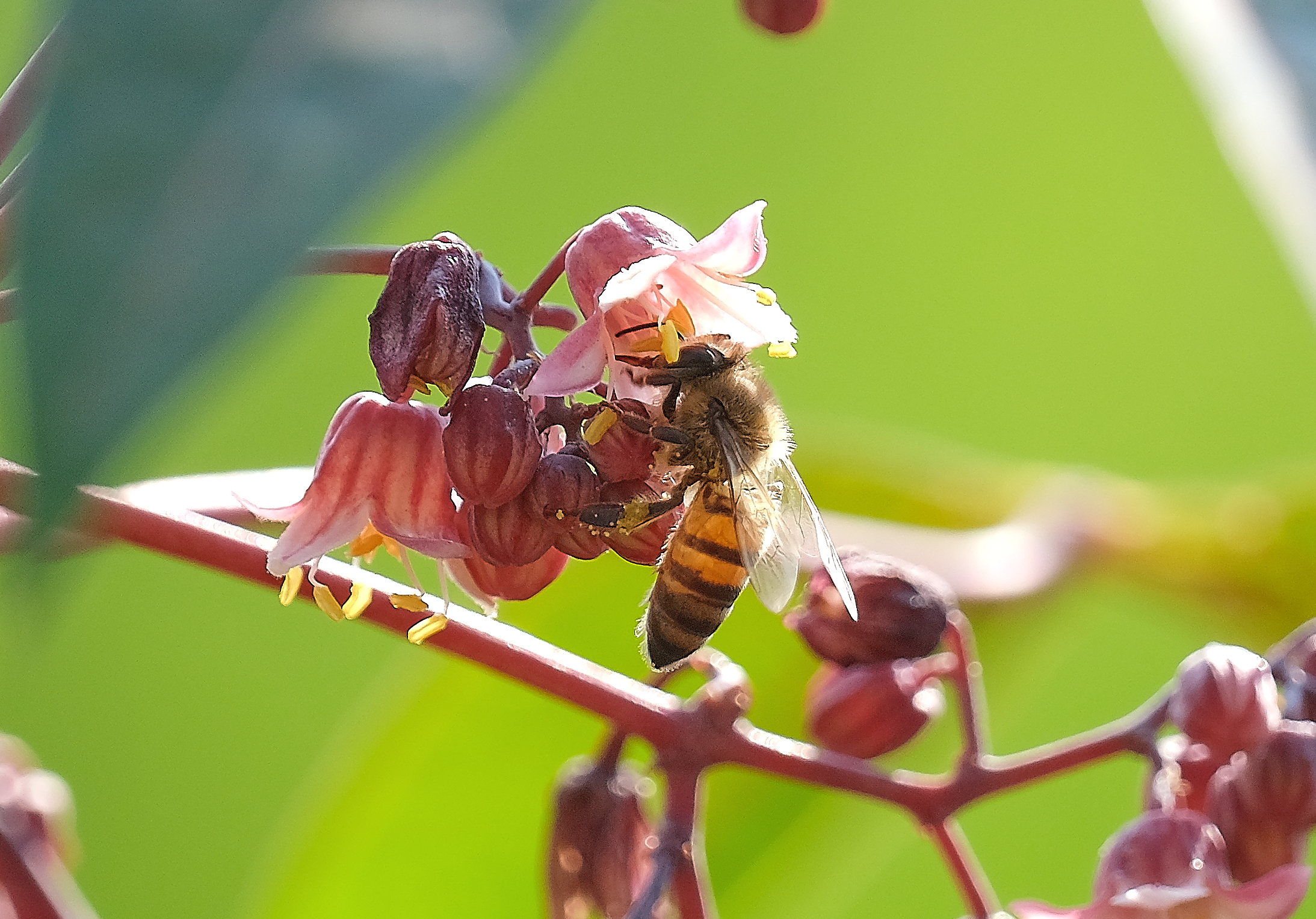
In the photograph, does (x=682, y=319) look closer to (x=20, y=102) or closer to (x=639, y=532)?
(x=639, y=532)

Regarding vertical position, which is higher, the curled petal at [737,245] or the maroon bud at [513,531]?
the curled petal at [737,245]

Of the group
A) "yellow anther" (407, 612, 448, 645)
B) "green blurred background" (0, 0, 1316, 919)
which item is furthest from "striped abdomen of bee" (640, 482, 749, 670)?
"green blurred background" (0, 0, 1316, 919)

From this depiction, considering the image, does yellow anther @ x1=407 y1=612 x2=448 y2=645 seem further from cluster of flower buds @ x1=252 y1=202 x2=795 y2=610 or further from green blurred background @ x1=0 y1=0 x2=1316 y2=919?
green blurred background @ x1=0 y1=0 x2=1316 y2=919

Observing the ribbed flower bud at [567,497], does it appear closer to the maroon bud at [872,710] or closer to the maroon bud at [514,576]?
the maroon bud at [514,576]

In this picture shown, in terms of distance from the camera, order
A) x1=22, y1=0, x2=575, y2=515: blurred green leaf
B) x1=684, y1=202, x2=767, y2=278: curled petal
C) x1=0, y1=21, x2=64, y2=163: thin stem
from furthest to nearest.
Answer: x1=684, y1=202, x2=767, y2=278: curled petal
x1=0, y1=21, x2=64, y2=163: thin stem
x1=22, y1=0, x2=575, y2=515: blurred green leaf

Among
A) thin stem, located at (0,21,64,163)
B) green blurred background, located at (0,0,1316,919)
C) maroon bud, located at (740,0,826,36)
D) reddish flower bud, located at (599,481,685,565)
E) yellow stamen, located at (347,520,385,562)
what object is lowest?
green blurred background, located at (0,0,1316,919)

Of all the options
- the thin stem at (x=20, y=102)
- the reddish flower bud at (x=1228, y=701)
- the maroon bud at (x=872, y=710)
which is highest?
the thin stem at (x=20, y=102)

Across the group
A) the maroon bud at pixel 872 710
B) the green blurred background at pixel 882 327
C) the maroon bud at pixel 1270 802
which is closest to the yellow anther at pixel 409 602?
the maroon bud at pixel 872 710
